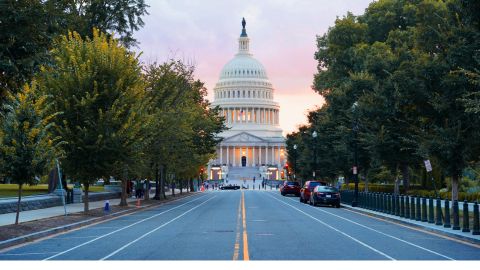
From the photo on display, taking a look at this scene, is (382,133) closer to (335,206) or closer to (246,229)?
(335,206)

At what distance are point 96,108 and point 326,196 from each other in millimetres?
18258

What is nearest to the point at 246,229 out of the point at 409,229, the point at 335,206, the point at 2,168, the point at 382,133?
the point at 409,229

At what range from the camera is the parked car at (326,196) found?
43.8 m

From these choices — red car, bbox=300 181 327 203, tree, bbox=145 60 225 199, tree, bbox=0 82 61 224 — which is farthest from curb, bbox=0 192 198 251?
red car, bbox=300 181 327 203

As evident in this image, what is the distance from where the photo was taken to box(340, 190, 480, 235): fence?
22.1 m

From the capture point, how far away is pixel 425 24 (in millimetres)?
30250

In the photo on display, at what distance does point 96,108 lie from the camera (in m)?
32.0

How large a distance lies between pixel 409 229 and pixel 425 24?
10496 mm

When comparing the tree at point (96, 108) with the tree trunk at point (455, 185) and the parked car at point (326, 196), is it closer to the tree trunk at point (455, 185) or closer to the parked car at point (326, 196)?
the tree trunk at point (455, 185)

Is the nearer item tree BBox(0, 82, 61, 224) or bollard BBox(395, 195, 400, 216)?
tree BBox(0, 82, 61, 224)

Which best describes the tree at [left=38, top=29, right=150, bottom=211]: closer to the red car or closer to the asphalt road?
the asphalt road

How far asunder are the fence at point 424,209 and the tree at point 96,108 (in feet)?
42.3


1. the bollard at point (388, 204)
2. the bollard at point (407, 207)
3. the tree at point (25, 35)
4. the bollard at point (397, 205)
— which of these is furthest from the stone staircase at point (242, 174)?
the tree at point (25, 35)

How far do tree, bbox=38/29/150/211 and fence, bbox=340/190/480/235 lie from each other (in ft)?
42.3
